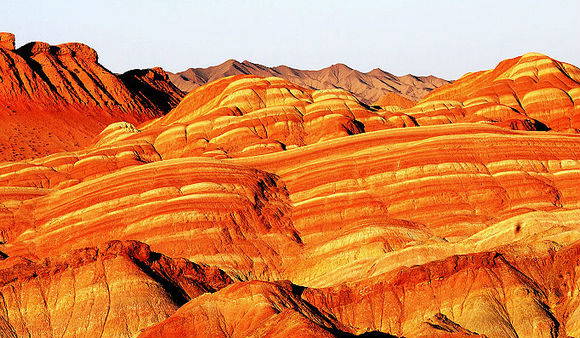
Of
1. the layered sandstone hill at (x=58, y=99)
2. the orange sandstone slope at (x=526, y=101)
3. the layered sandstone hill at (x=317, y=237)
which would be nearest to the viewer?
the layered sandstone hill at (x=317, y=237)

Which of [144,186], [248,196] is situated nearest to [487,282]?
[248,196]

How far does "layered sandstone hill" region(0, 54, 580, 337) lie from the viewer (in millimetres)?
37125

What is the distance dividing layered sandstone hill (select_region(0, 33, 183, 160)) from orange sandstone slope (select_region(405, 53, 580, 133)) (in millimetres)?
66846

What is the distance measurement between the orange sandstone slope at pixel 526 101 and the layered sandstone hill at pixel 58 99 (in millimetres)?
66846

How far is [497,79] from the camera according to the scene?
109312 mm

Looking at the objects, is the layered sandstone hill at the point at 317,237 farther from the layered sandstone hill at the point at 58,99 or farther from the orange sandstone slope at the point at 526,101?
A: the layered sandstone hill at the point at 58,99

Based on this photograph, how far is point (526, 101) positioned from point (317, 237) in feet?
183

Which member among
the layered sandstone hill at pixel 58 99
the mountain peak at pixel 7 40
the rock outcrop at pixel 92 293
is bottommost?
the layered sandstone hill at pixel 58 99

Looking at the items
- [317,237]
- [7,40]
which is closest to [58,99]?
[7,40]

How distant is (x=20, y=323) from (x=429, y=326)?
23.7m

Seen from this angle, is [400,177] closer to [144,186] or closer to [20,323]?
[144,186]

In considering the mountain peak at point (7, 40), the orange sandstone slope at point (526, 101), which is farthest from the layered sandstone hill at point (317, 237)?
the mountain peak at point (7, 40)

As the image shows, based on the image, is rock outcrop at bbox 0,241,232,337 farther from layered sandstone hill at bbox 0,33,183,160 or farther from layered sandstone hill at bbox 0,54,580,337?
layered sandstone hill at bbox 0,33,183,160

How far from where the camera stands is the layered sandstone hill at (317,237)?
122 ft
